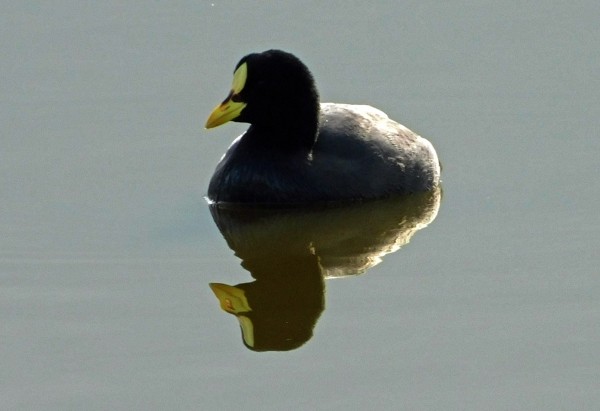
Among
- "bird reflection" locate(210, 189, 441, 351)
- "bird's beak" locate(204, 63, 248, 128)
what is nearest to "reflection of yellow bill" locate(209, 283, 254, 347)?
"bird reflection" locate(210, 189, 441, 351)

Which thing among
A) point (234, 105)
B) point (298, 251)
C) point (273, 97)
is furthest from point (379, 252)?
point (234, 105)

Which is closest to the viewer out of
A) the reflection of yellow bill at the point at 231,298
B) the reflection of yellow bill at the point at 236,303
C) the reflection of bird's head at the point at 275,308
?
the reflection of bird's head at the point at 275,308

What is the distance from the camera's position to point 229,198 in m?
15.9

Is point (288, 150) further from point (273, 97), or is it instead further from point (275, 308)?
point (275, 308)

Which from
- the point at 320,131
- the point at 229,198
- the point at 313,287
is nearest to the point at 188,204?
the point at 229,198

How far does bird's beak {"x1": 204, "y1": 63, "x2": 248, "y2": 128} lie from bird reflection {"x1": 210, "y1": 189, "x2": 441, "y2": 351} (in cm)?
83

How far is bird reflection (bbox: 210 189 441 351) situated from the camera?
520 inches

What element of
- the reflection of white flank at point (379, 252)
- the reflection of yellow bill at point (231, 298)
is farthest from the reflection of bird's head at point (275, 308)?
the reflection of white flank at point (379, 252)

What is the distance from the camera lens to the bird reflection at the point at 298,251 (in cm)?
1320

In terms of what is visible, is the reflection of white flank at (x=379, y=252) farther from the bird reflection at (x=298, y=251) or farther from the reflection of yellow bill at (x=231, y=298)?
the reflection of yellow bill at (x=231, y=298)

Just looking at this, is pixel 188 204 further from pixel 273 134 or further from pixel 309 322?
pixel 309 322

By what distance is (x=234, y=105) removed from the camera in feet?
51.7

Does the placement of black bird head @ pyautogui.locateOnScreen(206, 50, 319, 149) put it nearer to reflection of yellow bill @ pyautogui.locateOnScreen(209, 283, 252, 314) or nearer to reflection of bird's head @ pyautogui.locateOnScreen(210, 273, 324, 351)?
reflection of bird's head @ pyautogui.locateOnScreen(210, 273, 324, 351)

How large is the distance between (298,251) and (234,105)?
5.54ft
